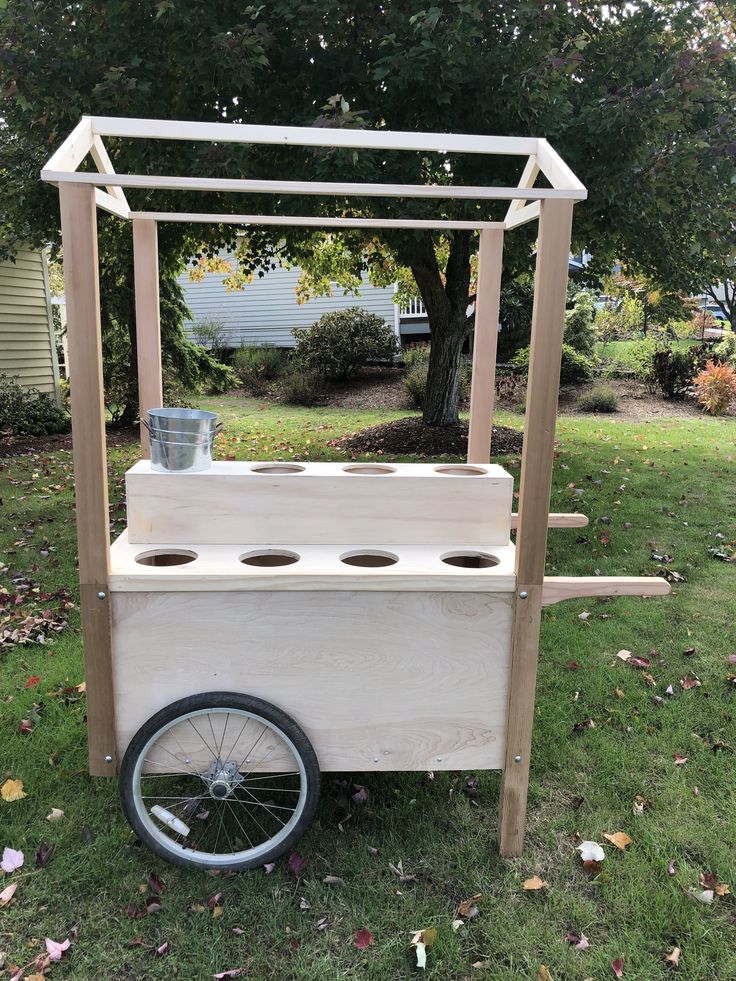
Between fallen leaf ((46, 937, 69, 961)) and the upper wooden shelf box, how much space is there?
117 centimetres

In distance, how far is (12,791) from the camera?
2.61m

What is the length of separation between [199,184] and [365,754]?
1764 millimetres

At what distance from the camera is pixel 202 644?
2197 millimetres

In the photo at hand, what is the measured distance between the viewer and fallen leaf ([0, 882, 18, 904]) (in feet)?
7.03

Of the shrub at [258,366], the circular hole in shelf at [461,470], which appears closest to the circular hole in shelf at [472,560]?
the circular hole in shelf at [461,470]

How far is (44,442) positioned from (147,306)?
7.11 m

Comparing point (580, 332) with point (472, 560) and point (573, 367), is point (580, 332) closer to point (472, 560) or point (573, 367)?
point (573, 367)

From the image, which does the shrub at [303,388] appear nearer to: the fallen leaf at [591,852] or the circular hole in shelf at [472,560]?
the circular hole in shelf at [472,560]

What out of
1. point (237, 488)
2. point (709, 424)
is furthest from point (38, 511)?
point (709, 424)

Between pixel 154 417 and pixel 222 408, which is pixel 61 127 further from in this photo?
pixel 222 408

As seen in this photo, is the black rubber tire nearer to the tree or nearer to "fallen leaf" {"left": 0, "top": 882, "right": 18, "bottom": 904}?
"fallen leaf" {"left": 0, "top": 882, "right": 18, "bottom": 904}

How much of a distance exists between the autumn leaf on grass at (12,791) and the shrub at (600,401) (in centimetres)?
1075

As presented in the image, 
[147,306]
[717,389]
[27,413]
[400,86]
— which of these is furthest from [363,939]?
[717,389]

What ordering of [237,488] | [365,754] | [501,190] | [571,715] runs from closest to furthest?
[501,190] < [365,754] < [237,488] < [571,715]
